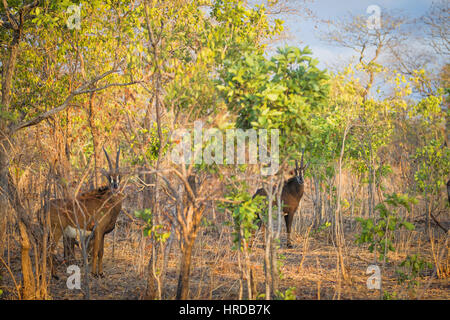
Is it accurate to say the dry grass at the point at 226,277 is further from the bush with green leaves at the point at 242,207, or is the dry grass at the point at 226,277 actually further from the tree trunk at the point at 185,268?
the bush with green leaves at the point at 242,207

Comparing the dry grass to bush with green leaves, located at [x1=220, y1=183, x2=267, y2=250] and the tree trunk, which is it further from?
bush with green leaves, located at [x1=220, y1=183, x2=267, y2=250]

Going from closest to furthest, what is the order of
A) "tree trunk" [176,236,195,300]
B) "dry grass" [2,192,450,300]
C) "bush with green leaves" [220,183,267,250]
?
"bush with green leaves" [220,183,267,250] → "tree trunk" [176,236,195,300] → "dry grass" [2,192,450,300]

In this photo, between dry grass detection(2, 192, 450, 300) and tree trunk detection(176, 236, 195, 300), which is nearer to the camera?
tree trunk detection(176, 236, 195, 300)

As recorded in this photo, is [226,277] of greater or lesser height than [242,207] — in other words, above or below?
below

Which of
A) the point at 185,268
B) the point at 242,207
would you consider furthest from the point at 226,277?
the point at 242,207

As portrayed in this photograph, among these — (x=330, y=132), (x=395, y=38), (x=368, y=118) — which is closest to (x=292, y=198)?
(x=330, y=132)

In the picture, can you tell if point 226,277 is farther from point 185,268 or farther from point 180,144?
Answer: point 180,144

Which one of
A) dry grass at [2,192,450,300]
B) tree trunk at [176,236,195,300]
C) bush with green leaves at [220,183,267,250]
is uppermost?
bush with green leaves at [220,183,267,250]

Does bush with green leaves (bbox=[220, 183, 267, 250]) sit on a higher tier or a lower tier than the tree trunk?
higher

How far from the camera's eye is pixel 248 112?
454 cm

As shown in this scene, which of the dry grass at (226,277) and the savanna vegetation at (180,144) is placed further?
the dry grass at (226,277)

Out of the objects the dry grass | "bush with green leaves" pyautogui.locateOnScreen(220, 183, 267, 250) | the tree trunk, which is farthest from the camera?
the dry grass

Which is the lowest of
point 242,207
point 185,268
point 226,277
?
point 226,277

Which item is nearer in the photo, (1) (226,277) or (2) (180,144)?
(2) (180,144)
